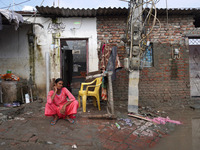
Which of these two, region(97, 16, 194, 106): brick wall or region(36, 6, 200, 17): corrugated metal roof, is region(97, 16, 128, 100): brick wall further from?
region(36, 6, 200, 17): corrugated metal roof

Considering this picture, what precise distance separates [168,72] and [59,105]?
4521 millimetres

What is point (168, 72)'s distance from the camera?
578cm

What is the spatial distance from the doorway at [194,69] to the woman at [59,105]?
6.06m

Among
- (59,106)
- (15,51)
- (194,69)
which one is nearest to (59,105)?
(59,106)

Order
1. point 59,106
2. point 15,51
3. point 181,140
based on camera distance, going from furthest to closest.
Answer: point 15,51 < point 59,106 < point 181,140

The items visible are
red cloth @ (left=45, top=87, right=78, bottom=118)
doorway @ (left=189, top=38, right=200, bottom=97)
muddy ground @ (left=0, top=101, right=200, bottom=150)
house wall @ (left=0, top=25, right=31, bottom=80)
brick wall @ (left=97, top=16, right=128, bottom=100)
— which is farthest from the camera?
doorway @ (left=189, top=38, right=200, bottom=97)

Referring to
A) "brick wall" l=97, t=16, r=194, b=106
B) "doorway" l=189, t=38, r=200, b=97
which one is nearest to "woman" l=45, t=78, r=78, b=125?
"brick wall" l=97, t=16, r=194, b=106

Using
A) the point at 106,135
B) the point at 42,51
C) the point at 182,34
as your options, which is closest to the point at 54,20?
the point at 42,51

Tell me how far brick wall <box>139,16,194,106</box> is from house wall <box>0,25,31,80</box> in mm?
4854

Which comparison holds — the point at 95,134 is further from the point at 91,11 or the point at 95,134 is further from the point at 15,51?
the point at 15,51

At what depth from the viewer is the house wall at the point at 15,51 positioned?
5.86m

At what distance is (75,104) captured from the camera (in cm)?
338

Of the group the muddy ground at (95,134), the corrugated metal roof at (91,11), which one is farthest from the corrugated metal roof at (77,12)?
the muddy ground at (95,134)

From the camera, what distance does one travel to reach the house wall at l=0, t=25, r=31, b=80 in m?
5.86
